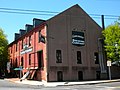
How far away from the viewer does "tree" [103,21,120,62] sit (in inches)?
1594

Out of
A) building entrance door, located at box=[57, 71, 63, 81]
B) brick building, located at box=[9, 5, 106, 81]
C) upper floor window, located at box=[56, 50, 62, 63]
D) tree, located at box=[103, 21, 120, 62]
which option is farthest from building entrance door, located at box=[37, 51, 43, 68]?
tree, located at box=[103, 21, 120, 62]

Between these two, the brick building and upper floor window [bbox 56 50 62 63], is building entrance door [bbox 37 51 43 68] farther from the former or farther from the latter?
upper floor window [bbox 56 50 62 63]

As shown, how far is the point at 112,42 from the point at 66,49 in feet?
28.3

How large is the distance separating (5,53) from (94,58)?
20.6 meters

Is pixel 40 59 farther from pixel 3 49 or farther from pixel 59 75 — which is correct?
pixel 3 49

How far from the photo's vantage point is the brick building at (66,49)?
119ft

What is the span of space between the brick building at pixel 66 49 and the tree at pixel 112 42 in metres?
1.51

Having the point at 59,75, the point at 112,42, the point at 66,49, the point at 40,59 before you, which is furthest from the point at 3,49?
the point at 112,42

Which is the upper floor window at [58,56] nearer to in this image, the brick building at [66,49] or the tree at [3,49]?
the brick building at [66,49]

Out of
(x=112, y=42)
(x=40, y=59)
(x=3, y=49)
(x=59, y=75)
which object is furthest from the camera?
(x=3, y=49)

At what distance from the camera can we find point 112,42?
41.0 metres

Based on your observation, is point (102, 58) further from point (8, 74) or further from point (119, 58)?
point (8, 74)

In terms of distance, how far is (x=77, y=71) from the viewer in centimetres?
3834

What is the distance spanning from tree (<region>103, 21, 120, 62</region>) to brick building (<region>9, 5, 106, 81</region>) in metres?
1.51
